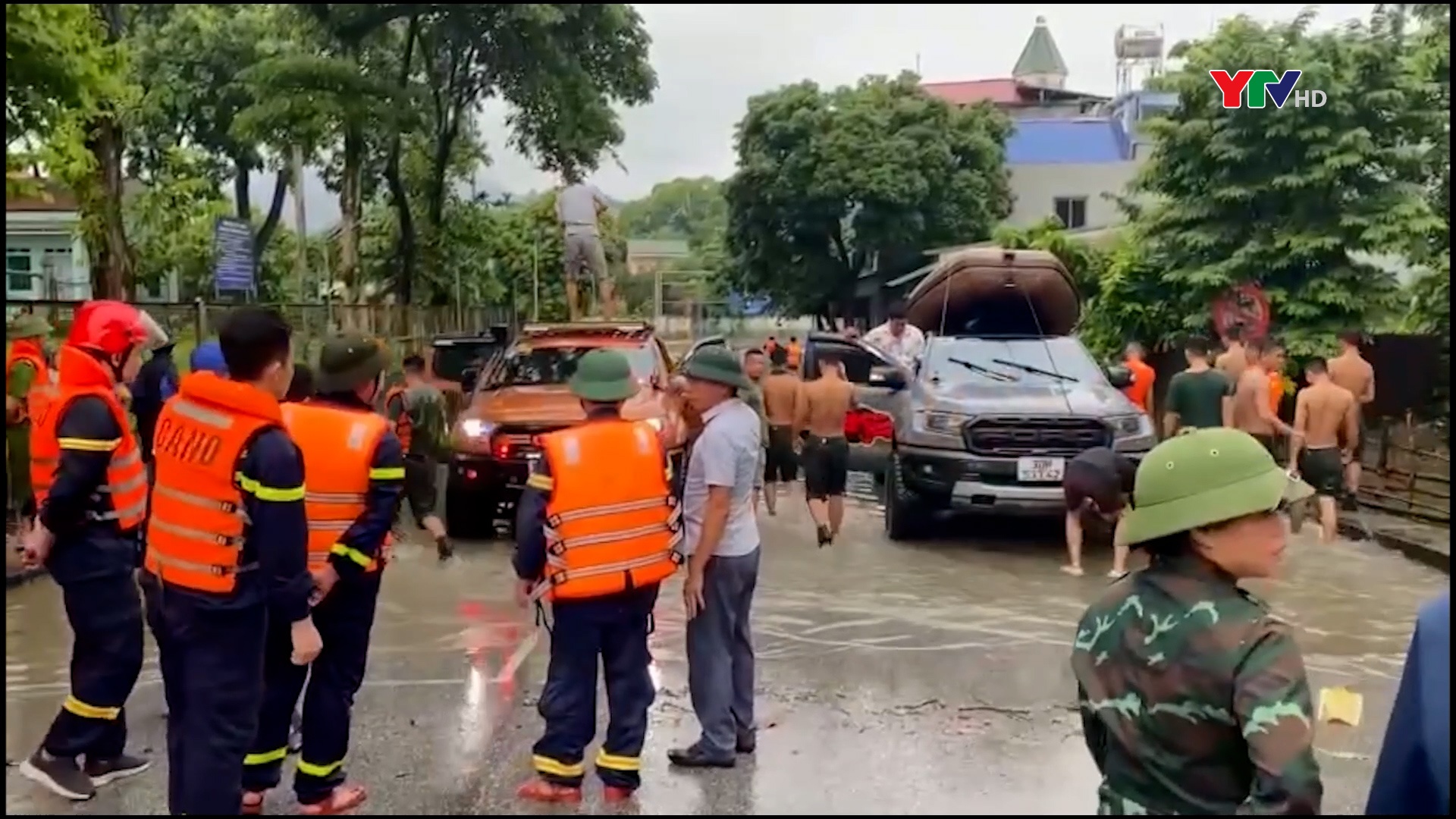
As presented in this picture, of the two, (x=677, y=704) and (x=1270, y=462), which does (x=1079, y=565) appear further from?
(x=1270, y=462)

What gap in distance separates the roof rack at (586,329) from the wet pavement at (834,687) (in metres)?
2.54

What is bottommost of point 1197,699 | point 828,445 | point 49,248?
point 828,445

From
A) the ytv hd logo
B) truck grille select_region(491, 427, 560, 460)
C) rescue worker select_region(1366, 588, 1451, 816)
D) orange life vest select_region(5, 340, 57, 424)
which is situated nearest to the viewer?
rescue worker select_region(1366, 588, 1451, 816)

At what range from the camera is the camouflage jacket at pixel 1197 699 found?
7.73ft

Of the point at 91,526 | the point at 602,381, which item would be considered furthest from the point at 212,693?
the point at 602,381

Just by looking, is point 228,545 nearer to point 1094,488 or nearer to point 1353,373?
point 1094,488

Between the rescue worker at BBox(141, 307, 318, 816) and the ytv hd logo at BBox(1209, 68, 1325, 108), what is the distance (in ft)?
50.2

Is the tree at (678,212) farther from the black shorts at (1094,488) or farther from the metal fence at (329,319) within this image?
the black shorts at (1094,488)

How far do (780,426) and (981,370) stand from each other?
5.87 ft

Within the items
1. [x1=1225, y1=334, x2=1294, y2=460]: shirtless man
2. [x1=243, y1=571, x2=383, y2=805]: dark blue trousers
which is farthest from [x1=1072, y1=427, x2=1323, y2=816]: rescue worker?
[x1=1225, y1=334, x2=1294, y2=460]: shirtless man

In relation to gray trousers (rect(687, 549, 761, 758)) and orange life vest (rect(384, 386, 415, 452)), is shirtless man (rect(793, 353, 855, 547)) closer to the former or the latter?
orange life vest (rect(384, 386, 415, 452))

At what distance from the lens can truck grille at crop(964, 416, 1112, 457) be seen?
1091 centimetres

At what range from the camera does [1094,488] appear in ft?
11.2

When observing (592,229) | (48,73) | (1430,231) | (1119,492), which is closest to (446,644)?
(48,73)
